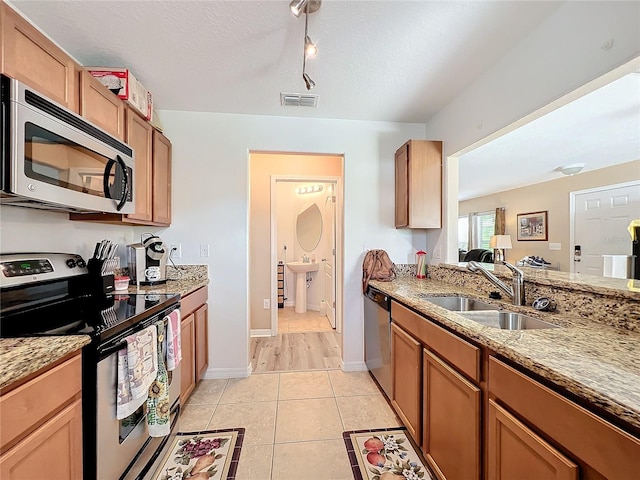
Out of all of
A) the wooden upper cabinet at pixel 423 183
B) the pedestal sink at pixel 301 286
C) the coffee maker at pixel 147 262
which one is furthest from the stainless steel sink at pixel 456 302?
the pedestal sink at pixel 301 286

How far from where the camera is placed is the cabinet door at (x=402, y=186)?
8.20ft

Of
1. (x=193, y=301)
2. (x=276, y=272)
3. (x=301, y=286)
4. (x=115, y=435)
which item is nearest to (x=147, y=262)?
(x=193, y=301)

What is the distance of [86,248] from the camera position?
1.89 metres

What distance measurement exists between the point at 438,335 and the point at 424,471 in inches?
31.2

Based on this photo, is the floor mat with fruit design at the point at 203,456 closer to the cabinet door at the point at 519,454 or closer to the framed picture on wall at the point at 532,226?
the cabinet door at the point at 519,454

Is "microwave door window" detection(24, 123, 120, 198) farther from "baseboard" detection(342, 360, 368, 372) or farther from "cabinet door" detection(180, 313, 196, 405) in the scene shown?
"baseboard" detection(342, 360, 368, 372)

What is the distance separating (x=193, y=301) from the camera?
211 centimetres

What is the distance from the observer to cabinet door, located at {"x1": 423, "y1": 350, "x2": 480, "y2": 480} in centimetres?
110

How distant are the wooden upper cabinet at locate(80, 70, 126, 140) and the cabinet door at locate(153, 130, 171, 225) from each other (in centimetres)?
42

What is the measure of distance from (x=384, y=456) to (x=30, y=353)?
5.65ft

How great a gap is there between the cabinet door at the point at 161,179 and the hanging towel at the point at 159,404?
1123mm

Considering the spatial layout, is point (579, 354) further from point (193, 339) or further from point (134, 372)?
point (193, 339)

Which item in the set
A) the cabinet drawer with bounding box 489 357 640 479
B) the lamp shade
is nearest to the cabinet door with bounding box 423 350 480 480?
the cabinet drawer with bounding box 489 357 640 479

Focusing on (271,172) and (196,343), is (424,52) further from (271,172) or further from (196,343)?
(196,343)
